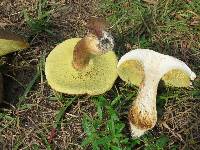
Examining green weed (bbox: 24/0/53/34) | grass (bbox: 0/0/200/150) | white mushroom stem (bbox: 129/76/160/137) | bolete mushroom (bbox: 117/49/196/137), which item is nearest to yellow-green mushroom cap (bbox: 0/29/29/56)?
grass (bbox: 0/0/200/150)

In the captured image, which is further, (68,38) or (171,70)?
(68,38)

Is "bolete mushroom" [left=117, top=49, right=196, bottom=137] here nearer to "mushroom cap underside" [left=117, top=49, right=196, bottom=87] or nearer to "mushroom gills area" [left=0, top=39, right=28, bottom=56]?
"mushroom cap underside" [left=117, top=49, right=196, bottom=87]

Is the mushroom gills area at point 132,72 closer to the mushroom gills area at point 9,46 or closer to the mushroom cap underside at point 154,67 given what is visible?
the mushroom cap underside at point 154,67

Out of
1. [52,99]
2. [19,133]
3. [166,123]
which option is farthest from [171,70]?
[19,133]

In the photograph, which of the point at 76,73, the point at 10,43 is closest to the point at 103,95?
the point at 76,73

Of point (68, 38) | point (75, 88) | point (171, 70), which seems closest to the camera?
point (171, 70)

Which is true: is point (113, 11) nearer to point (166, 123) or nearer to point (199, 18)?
point (199, 18)

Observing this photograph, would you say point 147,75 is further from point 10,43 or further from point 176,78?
point 10,43

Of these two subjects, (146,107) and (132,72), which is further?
(132,72)
